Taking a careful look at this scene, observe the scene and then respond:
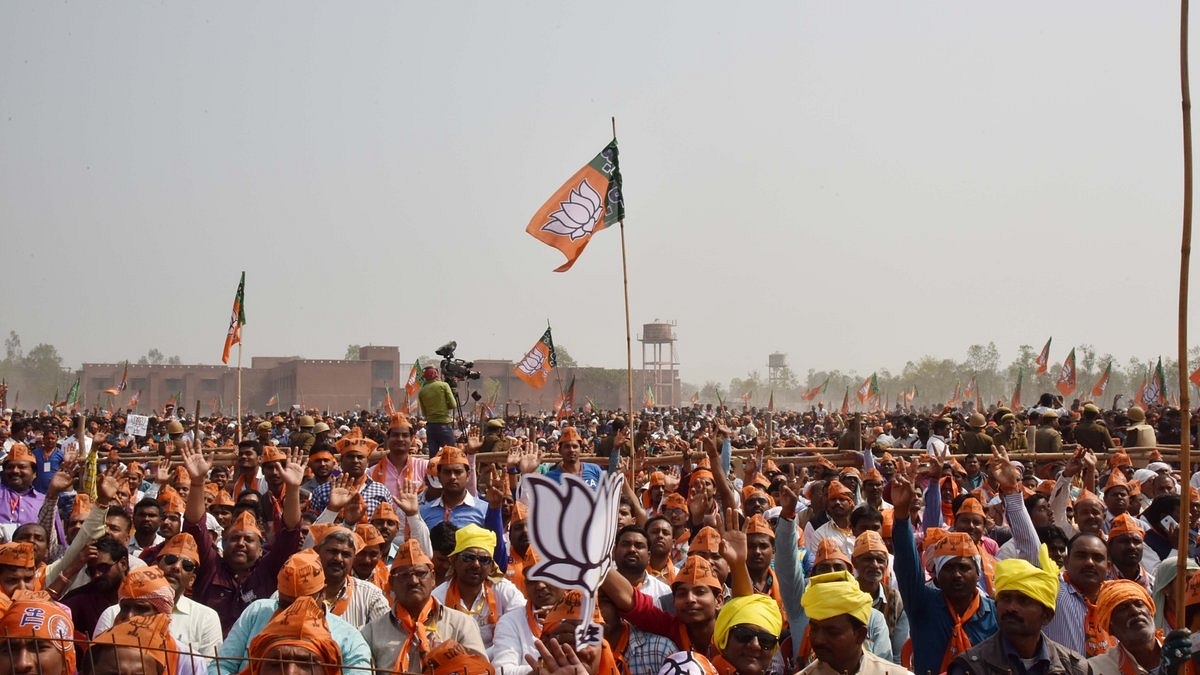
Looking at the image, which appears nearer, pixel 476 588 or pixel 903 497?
pixel 903 497

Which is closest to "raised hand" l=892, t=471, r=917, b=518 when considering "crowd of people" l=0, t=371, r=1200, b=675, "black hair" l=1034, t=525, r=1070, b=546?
"crowd of people" l=0, t=371, r=1200, b=675

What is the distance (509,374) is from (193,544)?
8899 centimetres

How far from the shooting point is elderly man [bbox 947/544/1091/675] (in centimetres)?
449

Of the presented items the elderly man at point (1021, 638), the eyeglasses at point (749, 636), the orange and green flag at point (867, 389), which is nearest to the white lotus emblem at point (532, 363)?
the eyeglasses at point (749, 636)

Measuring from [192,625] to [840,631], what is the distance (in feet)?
10.3

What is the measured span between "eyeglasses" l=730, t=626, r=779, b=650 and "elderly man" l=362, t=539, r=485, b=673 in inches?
47.4

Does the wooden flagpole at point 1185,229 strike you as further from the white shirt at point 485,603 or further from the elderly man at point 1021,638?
the white shirt at point 485,603

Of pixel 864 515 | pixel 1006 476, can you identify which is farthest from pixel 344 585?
pixel 1006 476

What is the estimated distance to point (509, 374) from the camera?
312 ft

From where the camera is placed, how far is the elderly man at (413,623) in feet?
17.2

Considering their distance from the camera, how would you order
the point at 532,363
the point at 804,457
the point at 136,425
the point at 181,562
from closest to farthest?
the point at 181,562
the point at 804,457
the point at 136,425
the point at 532,363

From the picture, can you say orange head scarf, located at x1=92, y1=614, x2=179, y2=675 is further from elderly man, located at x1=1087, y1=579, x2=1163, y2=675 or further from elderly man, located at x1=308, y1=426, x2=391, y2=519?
elderly man, located at x1=1087, y1=579, x2=1163, y2=675

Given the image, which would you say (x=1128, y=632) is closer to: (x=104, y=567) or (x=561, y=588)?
(x=561, y=588)

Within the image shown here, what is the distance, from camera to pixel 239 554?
6.59m
